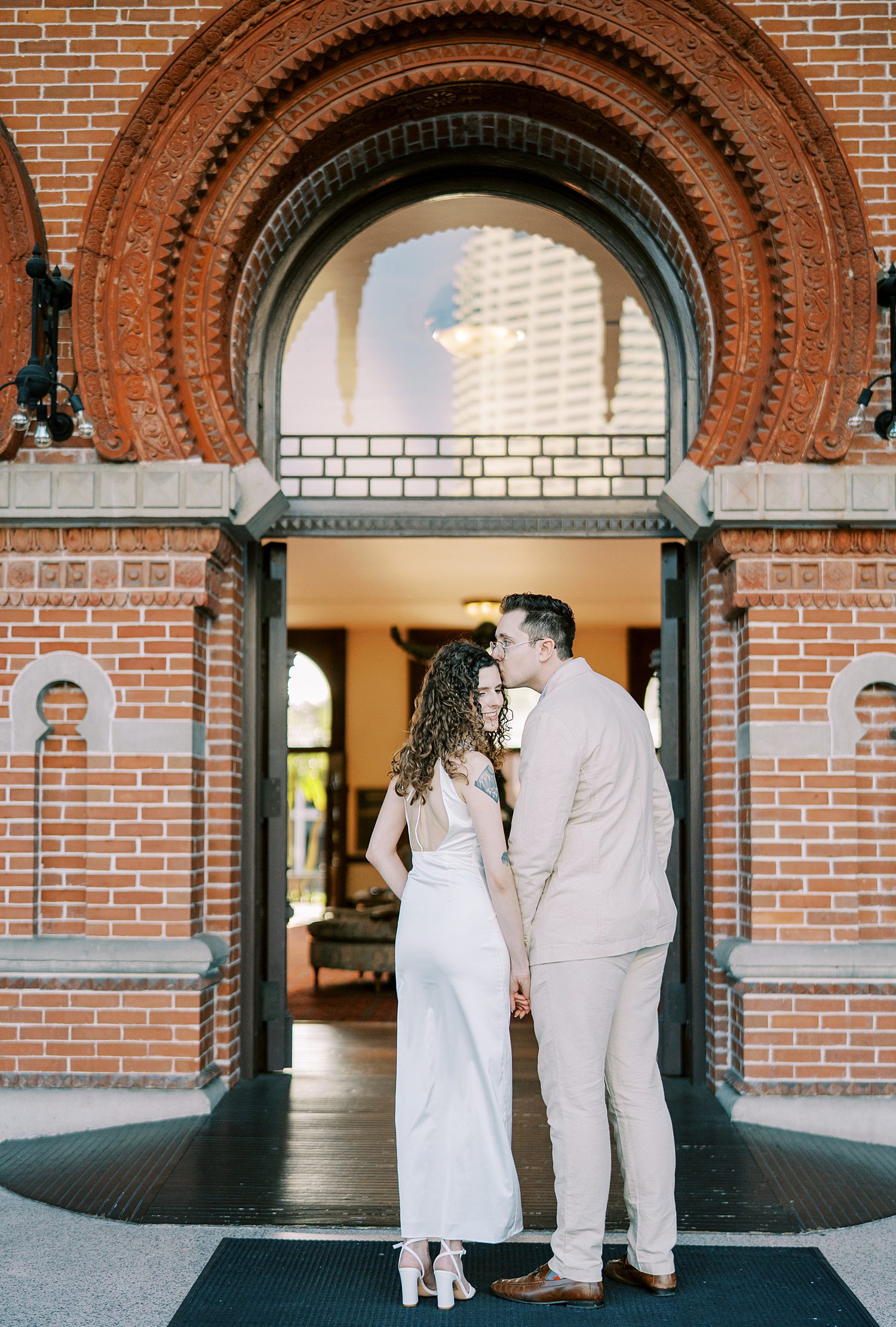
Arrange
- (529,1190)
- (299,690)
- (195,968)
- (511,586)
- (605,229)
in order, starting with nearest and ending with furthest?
(529,1190), (195,968), (605,229), (511,586), (299,690)

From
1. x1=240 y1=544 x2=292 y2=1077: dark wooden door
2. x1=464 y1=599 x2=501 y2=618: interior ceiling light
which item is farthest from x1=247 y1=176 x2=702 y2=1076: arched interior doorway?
x1=464 y1=599 x2=501 y2=618: interior ceiling light

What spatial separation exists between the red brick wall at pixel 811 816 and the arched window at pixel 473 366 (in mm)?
1013

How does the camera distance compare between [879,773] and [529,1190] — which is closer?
[529,1190]

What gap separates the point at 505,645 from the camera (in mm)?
3627

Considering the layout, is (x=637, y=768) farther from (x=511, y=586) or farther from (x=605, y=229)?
(x=511, y=586)

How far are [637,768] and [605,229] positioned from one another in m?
3.52

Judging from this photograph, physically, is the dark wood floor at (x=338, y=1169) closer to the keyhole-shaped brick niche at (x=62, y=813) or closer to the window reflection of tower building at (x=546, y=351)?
the keyhole-shaped brick niche at (x=62, y=813)

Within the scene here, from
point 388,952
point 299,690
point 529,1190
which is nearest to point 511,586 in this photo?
point 388,952

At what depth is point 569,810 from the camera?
3.38 metres

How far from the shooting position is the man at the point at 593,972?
332cm

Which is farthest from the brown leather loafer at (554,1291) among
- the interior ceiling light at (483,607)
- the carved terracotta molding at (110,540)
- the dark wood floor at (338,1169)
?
the interior ceiling light at (483,607)

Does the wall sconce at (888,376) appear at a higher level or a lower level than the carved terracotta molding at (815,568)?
higher

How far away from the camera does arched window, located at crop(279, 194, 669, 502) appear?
5926 millimetres

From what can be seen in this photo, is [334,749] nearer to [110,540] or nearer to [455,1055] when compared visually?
[110,540]
